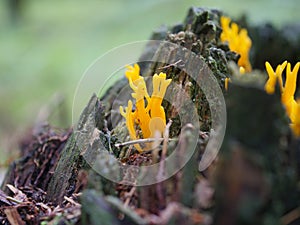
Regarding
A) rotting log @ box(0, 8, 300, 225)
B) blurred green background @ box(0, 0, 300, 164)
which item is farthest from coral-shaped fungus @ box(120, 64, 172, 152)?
blurred green background @ box(0, 0, 300, 164)

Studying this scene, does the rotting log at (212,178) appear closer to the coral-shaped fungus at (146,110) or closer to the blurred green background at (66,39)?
the coral-shaped fungus at (146,110)

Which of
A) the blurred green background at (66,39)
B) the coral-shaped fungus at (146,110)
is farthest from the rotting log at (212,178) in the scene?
the blurred green background at (66,39)

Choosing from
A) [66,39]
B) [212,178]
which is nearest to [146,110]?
[212,178]

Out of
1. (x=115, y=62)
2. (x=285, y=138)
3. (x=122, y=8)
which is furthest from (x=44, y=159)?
→ (x=122, y=8)

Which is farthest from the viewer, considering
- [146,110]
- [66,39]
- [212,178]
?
[66,39]

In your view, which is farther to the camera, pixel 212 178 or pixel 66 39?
Result: pixel 66 39

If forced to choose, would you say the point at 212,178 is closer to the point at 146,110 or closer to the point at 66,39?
the point at 146,110

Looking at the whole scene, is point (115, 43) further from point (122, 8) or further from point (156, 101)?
point (156, 101)

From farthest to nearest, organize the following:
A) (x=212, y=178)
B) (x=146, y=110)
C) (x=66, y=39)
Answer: (x=66, y=39) < (x=146, y=110) < (x=212, y=178)
